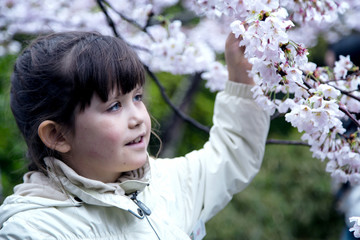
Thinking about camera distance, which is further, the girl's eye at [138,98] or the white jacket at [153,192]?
the girl's eye at [138,98]

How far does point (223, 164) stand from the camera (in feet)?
5.20

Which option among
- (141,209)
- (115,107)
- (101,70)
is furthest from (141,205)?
(101,70)

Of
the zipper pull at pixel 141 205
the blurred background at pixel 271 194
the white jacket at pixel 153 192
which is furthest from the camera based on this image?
the blurred background at pixel 271 194

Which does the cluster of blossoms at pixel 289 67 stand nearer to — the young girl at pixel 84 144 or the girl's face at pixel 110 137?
the young girl at pixel 84 144

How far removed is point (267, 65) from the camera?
1142 mm

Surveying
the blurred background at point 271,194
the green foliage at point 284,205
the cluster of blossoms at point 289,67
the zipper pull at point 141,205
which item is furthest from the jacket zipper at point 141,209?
the green foliage at point 284,205

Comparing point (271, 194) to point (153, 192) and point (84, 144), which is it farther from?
point (84, 144)

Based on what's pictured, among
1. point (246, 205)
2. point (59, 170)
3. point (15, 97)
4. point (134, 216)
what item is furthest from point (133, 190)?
point (246, 205)

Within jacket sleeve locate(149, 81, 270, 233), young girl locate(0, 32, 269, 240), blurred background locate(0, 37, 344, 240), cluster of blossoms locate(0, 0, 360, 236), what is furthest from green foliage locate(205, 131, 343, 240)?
young girl locate(0, 32, 269, 240)

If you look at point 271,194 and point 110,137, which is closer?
point 110,137

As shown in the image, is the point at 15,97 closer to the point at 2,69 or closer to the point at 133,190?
the point at 133,190

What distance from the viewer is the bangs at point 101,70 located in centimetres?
128

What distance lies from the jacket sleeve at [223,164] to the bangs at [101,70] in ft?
1.27

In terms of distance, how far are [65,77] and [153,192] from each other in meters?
0.50
